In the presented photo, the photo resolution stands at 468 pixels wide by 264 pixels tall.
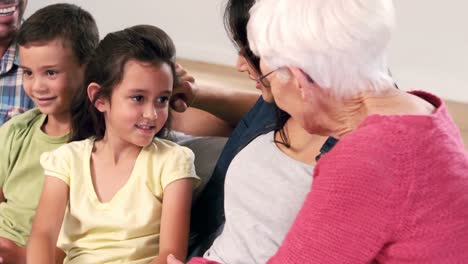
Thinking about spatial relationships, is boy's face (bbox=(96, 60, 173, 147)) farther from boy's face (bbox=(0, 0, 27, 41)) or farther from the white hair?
boy's face (bbox=(0, 0, 27, 41))

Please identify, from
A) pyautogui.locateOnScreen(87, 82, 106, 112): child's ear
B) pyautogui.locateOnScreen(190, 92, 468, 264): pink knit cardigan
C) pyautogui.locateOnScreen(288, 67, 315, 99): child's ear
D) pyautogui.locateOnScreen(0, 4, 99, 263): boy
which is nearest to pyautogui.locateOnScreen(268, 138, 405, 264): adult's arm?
pyautogui.locateOnScreen(190, 92, 468, 264): pink knit cardigan

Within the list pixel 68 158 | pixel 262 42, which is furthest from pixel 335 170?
pixel 68 158

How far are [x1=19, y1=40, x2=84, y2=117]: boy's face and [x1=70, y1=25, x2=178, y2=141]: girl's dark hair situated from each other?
0.12 meters

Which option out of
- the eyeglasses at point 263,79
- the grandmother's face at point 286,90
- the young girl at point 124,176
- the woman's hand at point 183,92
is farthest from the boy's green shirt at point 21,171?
the grandmother's face at point 286,90

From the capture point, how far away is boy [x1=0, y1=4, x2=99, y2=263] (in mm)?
1898

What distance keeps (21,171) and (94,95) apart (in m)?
0.37

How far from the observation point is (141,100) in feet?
5.51

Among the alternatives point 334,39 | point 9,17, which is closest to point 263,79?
point 334,39

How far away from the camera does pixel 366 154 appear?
41.5 inches

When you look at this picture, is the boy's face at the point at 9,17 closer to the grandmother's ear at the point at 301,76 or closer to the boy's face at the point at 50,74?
the boy's face at the point at 50,74

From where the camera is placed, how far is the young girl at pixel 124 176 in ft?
5.48

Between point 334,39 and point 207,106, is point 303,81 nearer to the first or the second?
point 334,39

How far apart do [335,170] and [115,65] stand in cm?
78

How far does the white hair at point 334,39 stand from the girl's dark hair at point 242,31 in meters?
0.35
